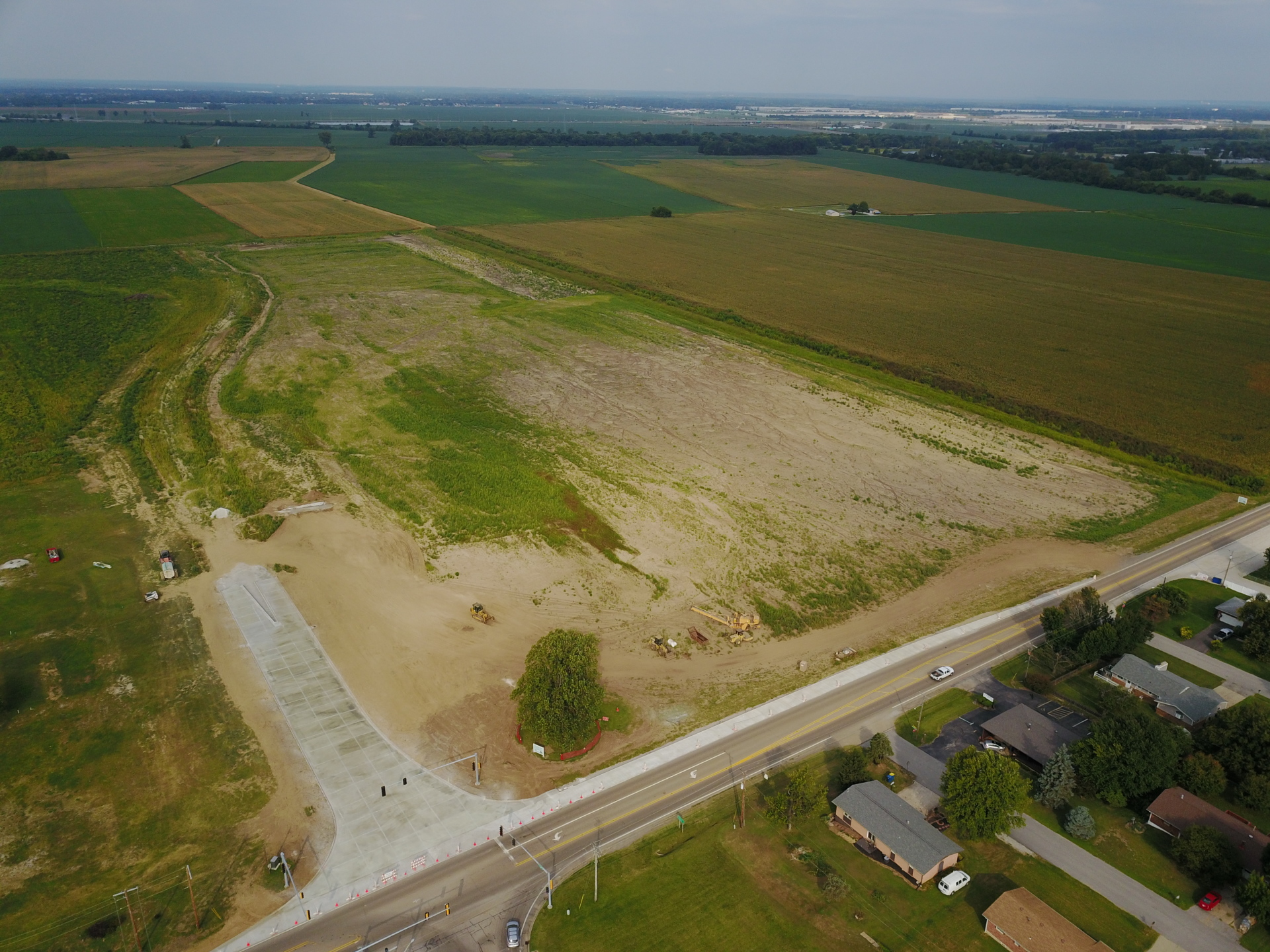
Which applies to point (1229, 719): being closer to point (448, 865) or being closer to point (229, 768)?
point (448, 865)

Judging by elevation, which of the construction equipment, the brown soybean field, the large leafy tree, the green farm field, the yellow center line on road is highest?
the green farm field

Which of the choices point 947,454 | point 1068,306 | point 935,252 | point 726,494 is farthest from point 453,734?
point 935,252

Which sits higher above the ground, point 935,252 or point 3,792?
point 935,252

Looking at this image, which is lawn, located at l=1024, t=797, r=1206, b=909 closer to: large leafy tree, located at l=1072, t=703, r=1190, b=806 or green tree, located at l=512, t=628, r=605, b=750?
large leafy tree, located at l=1072, t=703, r=1190, b=806

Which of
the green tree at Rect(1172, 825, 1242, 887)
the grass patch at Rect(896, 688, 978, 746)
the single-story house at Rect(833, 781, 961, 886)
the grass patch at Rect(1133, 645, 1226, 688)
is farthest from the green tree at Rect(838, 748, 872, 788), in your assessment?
the grass patch at Rect(1133, 645, 1226, 688)

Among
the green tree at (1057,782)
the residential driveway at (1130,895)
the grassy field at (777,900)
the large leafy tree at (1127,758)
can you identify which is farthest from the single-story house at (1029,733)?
the grassy field at (777,900)

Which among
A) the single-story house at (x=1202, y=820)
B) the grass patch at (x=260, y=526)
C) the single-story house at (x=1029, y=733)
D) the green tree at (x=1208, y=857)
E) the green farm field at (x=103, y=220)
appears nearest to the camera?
the green tree at (x=1208, y=857)

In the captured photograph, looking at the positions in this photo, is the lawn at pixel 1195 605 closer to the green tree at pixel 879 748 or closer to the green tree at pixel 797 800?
the green tree at pixel 879 748
